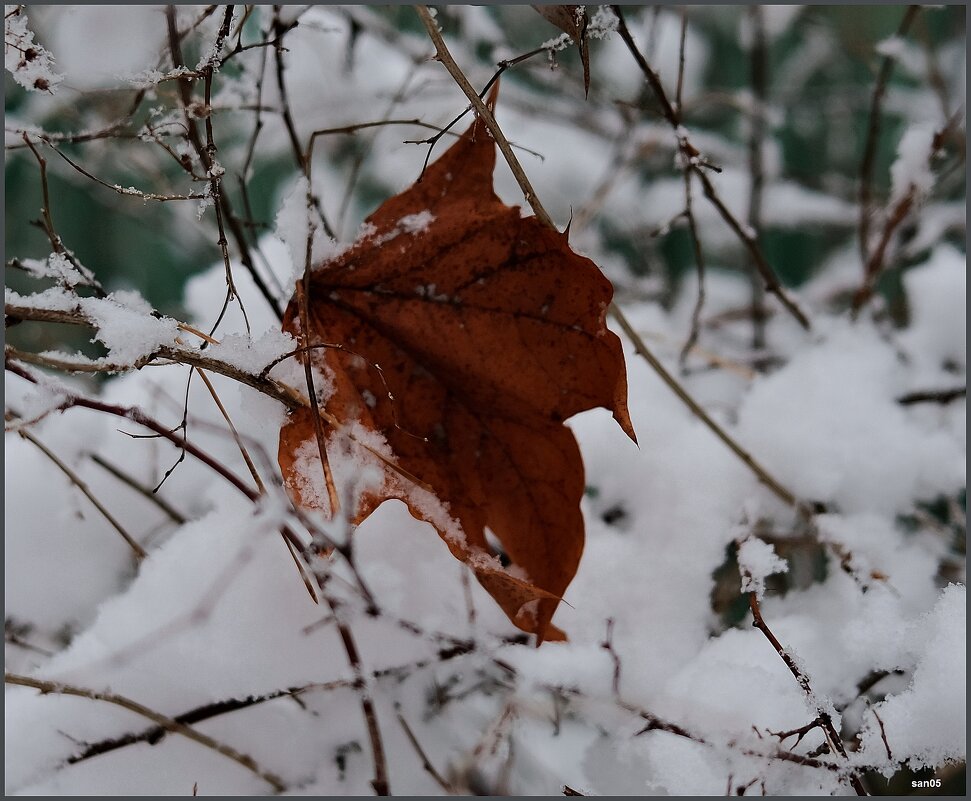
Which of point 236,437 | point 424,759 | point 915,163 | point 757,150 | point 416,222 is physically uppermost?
point 757,150

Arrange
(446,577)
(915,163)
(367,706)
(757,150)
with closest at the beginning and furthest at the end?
(367,706) < (446,577) < (915,163) < (757,150)

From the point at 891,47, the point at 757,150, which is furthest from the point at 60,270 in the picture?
the point at 757,150

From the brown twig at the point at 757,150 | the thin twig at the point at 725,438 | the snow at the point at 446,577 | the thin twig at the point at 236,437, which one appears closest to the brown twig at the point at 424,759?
the snow at the point at 446,577

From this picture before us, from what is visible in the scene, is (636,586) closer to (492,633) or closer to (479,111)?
(492,633)

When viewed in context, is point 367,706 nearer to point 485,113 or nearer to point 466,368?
point 466,368

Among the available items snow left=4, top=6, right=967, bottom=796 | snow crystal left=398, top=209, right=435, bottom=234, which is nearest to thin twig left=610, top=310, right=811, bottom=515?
snow left=4, top=6, right=967, bottom=796

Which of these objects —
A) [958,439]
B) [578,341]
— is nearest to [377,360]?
[578,341]

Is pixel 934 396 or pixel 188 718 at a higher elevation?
pixel 934 396

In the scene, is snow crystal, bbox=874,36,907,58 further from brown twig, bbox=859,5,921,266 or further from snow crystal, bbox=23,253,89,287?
snow crystal, bbox=23,253,89,287
